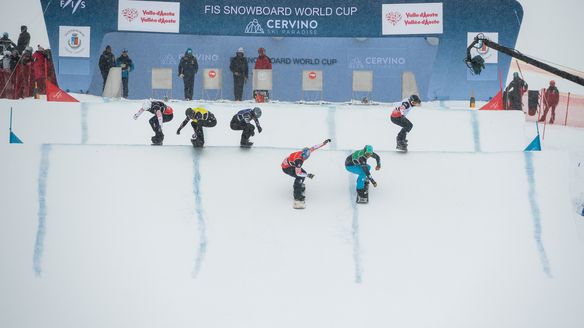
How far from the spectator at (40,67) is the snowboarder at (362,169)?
375 inches

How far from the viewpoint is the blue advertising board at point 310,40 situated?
70.7 ft

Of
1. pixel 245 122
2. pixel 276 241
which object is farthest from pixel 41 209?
pixel 245 122

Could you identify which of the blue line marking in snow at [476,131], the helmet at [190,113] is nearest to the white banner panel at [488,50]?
the blue line marking in snow at [476,131]

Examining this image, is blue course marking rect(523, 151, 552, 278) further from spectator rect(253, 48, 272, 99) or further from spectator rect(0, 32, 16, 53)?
spectator rect(0, 32, 16, 53)

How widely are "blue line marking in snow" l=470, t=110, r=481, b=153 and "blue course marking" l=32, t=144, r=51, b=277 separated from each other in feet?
26.6

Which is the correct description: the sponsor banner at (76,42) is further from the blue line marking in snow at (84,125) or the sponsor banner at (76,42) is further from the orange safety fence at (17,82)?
the blue line marking in snow at (84,125)

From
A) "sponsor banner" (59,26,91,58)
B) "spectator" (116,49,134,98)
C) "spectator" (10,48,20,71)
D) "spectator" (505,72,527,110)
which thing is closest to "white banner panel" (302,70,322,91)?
"spectator" (116,49,134,98)

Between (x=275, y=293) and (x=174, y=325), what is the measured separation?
1.45 m

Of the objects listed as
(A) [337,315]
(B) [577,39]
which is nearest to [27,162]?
(A) [337,315]

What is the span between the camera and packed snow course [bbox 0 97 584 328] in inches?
461

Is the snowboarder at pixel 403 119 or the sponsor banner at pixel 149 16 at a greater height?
the sponsor banner at pixel 149 16

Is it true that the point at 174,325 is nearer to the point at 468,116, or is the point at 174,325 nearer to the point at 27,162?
the point at 27,162

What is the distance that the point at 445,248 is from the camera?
1276 centimetres

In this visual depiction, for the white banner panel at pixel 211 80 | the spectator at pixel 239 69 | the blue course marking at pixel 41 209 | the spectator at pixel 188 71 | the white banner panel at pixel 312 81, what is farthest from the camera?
the white banner panel at pixel 312 81
